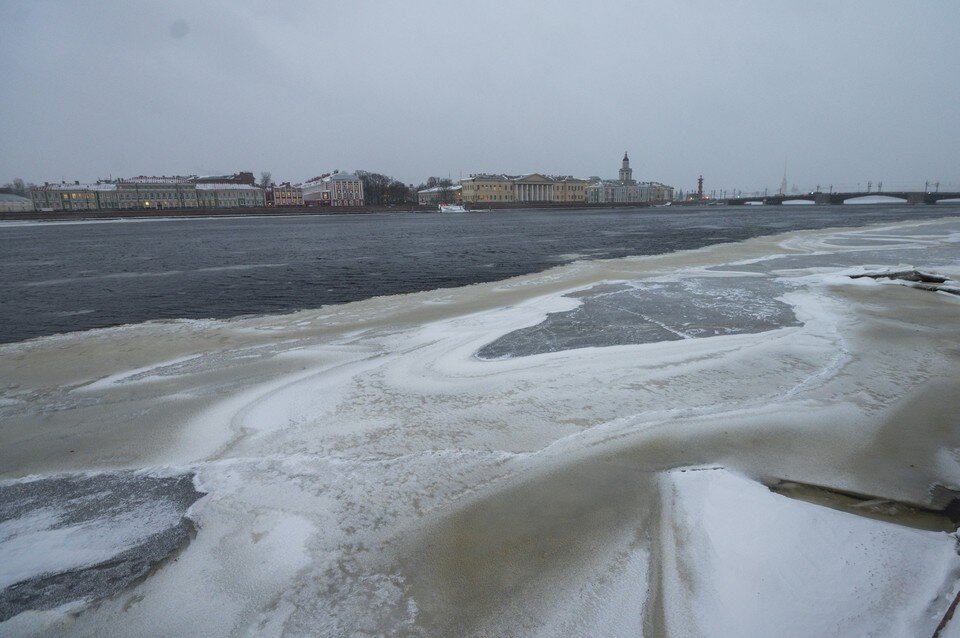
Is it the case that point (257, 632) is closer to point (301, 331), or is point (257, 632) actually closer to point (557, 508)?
point (557, 508)

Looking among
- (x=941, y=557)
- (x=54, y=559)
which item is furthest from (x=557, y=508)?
(x=54, y=559)

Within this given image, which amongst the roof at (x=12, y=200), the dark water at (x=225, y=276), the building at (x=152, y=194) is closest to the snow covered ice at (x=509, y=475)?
the dark water at (x=225, y=276)

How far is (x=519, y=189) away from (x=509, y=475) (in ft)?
385

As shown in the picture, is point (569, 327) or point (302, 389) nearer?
point (302, 389)

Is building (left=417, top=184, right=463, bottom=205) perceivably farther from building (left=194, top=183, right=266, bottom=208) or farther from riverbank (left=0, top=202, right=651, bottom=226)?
building (left=194, top=183, right=266, bottom=208)

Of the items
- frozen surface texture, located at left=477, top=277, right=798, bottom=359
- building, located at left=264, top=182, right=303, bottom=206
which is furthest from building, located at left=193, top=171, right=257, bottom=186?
frozen surface texture, located at left=477, top=277, right=798, bottom=359

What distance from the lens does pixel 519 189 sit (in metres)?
117

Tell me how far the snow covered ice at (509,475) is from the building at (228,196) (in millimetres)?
112239

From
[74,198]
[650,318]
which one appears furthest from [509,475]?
[74,198]

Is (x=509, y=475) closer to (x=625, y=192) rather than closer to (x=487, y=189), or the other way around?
(x=487, y=189)

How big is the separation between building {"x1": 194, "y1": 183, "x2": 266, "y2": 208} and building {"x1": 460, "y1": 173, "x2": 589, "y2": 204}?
44987 mm

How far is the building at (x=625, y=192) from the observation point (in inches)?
5315

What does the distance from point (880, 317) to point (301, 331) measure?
28.8ft

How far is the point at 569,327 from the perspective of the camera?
7.68 meters
